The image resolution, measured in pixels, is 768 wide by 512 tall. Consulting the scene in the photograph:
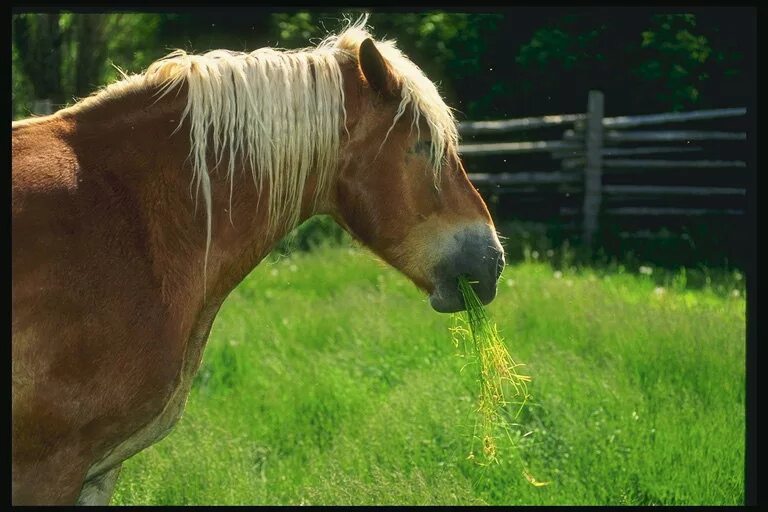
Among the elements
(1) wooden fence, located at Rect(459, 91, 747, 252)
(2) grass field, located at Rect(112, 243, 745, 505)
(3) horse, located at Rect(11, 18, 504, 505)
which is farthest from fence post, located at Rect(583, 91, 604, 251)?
(3) horse, located at Rect(11, 18, 504, 505)

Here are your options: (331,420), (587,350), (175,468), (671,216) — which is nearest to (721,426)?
(587,350)

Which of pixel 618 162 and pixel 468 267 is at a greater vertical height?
pixel 468 267

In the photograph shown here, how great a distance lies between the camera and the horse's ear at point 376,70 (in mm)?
2916

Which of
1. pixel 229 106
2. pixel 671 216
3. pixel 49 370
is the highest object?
pixel 229 106

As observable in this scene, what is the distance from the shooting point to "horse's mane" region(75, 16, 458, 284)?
282 centimetres

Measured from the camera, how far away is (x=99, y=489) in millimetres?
2982

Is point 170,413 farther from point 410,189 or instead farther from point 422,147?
point 422,147

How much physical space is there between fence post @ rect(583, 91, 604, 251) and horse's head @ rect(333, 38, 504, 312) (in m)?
7.96

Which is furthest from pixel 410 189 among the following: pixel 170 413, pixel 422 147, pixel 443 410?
pixel 443 410

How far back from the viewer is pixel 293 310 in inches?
273

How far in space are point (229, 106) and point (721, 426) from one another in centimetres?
328

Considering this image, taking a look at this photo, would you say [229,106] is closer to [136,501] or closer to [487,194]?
[136,501]

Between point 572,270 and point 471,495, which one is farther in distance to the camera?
point 572,270

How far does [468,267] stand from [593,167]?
833 centimetres
